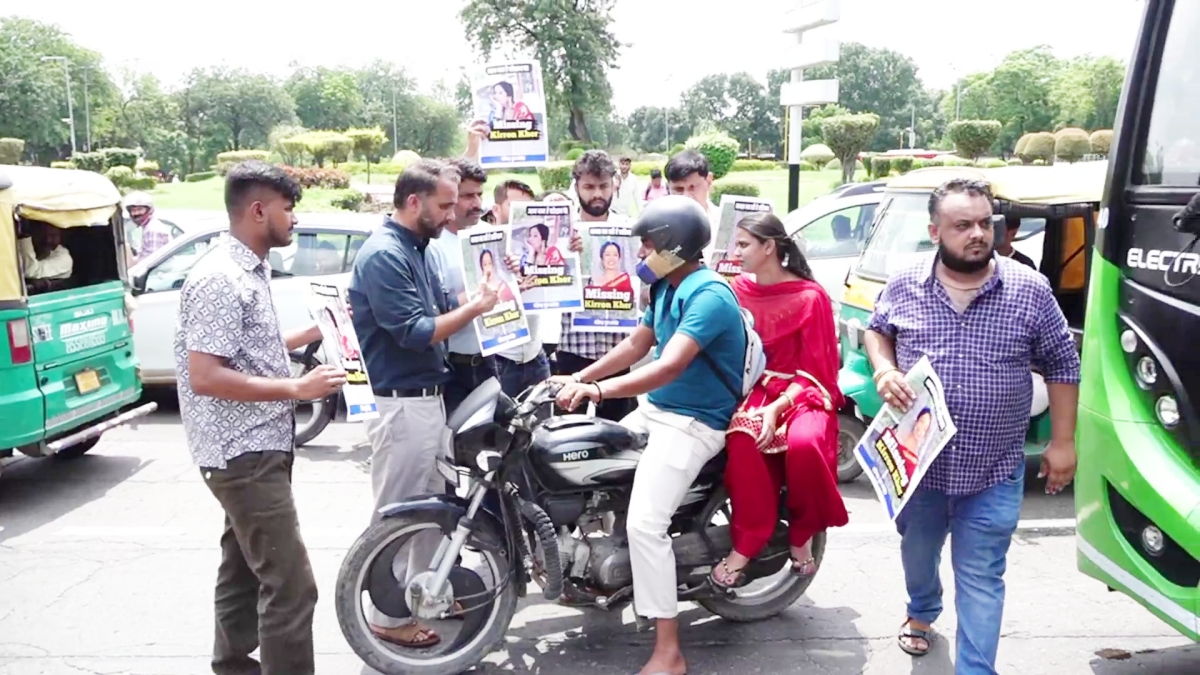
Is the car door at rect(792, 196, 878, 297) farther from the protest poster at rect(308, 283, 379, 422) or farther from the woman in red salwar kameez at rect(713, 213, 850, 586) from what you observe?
the protest poster at rect(308, 283, 379, 422)

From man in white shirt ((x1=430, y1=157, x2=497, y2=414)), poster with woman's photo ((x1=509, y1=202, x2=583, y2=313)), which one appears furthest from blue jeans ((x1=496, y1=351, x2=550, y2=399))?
poster with woman's photo ((x1=509, y1=202, x2=583, y2=313))

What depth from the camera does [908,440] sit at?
324 centimetres

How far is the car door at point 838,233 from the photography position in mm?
9625

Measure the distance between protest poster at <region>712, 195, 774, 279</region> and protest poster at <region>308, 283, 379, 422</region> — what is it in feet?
6.20

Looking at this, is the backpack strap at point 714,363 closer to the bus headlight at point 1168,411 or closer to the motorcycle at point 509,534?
the motorcycle at point 509,534

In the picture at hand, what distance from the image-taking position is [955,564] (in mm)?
3367

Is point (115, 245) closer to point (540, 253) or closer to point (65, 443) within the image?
point (65, 443)

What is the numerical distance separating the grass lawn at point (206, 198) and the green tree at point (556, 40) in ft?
40.7

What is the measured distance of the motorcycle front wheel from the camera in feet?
11.5

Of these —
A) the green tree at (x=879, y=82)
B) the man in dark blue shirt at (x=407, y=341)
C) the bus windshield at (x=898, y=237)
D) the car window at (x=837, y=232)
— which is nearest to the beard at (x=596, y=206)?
the man in dark blue shirt at (x=407, y=341)

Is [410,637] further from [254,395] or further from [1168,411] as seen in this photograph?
[1168,411]

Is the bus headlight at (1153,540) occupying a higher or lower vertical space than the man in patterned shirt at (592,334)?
lower

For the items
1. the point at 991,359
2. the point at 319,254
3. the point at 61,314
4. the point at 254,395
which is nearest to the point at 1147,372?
the point at 991,359

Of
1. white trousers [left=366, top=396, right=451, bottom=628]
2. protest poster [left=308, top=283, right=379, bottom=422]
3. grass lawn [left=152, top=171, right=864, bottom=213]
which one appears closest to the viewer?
white trousers [left=366, top=396, right=451, bottom=628]
